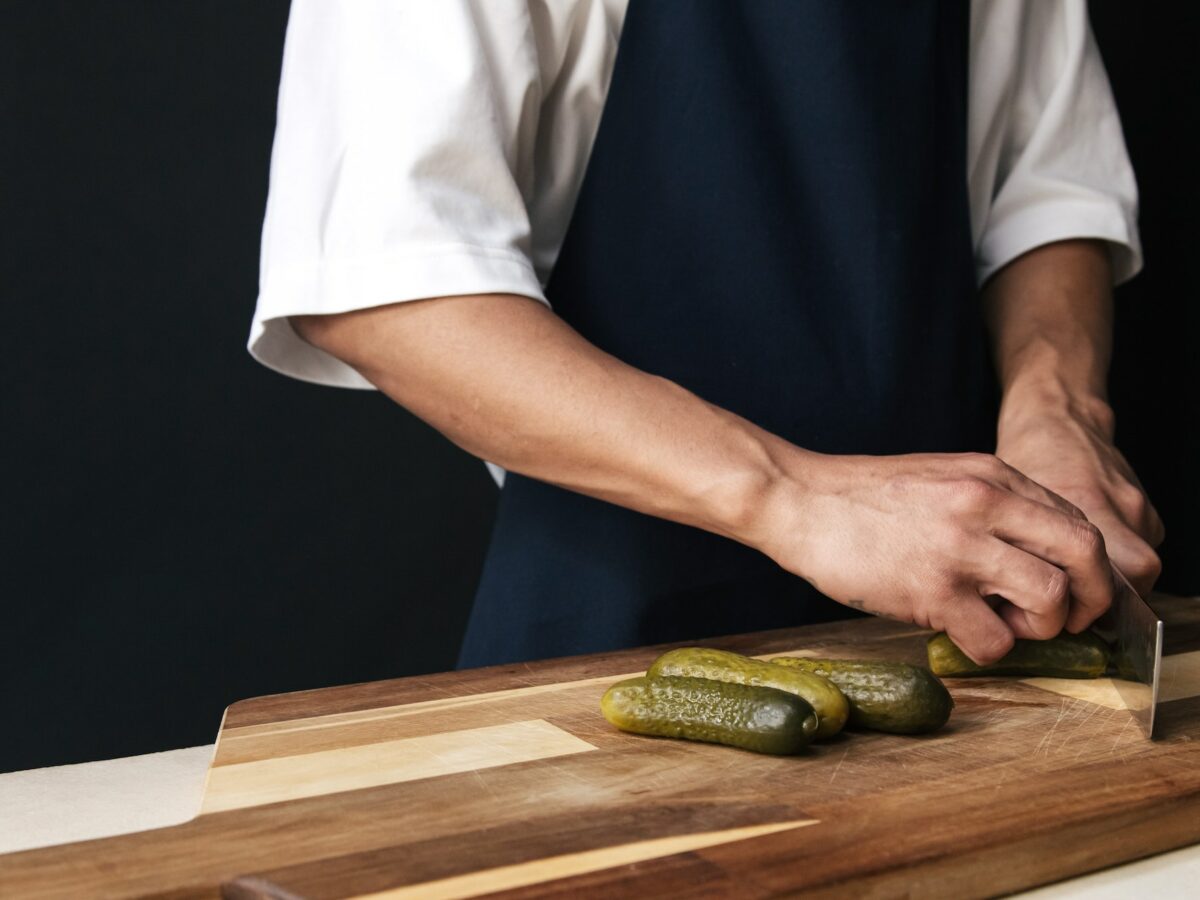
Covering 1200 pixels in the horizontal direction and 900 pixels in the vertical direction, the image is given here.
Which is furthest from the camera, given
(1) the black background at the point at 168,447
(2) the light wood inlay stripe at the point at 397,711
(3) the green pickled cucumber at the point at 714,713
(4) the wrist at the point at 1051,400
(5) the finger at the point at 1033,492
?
(1) the black background at the point at 168,447

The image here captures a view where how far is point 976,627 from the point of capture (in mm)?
1448

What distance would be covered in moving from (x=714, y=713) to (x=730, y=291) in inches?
28.6

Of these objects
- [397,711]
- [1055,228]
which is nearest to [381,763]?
[397,711]

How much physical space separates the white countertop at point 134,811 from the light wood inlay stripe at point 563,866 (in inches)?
10.2

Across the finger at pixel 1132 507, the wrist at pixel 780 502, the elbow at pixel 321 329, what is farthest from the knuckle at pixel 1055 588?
the elbow at pixel 321 329

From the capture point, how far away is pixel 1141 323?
3.24 meters

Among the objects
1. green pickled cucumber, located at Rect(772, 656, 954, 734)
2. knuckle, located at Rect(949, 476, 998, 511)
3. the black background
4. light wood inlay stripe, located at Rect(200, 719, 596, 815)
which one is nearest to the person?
knuckle, located at Rect(949, 476, 998, 511)

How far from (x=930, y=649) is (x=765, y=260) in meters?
0.58

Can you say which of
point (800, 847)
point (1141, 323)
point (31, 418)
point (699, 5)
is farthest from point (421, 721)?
point (1141, 323)

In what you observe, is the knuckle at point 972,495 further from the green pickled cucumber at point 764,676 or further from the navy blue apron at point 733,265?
the navy blue apron at point 733,265

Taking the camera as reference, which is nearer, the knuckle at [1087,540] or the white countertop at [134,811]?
the white countertop at [134,811]

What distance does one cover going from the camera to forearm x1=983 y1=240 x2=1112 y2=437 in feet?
6.37

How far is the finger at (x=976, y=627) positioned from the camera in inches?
56.6

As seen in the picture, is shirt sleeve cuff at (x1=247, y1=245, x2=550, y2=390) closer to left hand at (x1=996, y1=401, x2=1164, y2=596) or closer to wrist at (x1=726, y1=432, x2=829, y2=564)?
wrist at (x1=726, y1=432, x2=829, y2=564)
